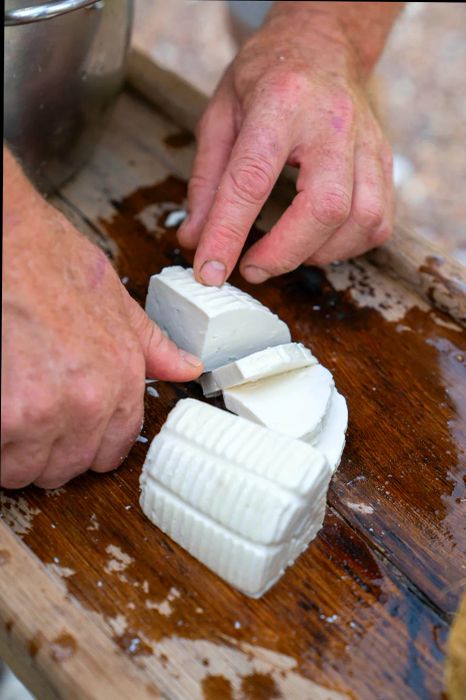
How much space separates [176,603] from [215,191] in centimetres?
79

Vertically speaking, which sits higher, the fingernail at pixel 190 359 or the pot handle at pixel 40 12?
the pot handle at pixel 40 12

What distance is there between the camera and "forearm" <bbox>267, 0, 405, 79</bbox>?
181cm

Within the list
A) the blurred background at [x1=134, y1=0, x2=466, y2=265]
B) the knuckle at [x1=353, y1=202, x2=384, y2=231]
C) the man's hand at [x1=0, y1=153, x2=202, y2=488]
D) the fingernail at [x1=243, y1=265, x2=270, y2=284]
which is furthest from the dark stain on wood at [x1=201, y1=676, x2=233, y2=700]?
the blurred background at [x1=134, y1=0, x2=466, y2=265]

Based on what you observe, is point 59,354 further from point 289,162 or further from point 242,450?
point 289,162

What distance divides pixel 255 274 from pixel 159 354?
1.15 feet

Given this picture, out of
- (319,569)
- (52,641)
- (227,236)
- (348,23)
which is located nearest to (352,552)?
(319,569)

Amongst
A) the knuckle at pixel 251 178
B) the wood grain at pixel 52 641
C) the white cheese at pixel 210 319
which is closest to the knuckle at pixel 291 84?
the knuckle at pixel 251 178

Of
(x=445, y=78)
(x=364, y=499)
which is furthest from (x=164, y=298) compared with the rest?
(x=445, y=78)

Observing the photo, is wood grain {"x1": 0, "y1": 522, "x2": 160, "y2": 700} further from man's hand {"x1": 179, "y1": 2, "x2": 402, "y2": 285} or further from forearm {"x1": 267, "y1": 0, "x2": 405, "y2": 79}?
forearm {"x1": 267, "y1": 0, "x2": 405, "y2": 79}

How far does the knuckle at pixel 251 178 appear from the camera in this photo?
1.46 metres

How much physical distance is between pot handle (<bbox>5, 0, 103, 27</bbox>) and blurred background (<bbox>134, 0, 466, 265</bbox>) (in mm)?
1719

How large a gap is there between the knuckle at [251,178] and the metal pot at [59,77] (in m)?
0.35

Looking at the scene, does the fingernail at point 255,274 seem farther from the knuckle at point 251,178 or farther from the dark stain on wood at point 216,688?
the dark stain on wood at point 216,688

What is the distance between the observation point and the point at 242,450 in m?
1.16
